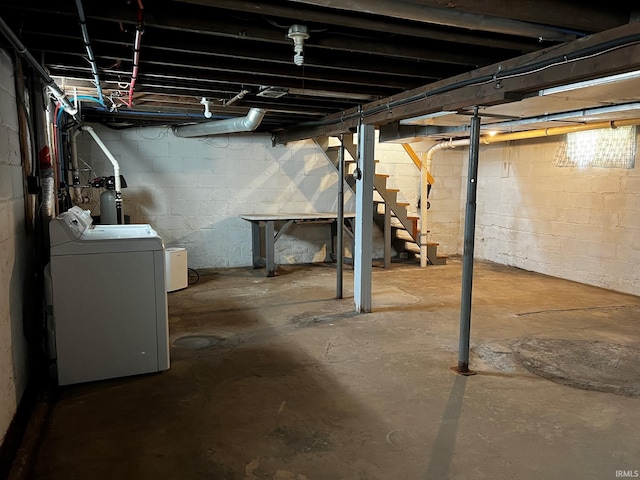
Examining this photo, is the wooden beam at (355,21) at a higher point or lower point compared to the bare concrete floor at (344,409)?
higher

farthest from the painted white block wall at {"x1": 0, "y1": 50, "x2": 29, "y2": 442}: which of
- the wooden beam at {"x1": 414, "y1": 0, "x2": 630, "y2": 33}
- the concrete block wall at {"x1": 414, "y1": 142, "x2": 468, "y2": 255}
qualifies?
the concrete block wall at {"x1": 414, "y1": 142, "x2": 468, "y2": 255}

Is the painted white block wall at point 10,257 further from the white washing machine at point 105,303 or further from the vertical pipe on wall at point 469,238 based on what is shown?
the vertical pipe on wall at point 469,238

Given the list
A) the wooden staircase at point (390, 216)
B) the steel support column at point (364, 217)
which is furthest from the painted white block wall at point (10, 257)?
the wooden staircase at point (390, 216)

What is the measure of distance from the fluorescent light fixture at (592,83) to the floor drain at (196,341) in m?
2.88

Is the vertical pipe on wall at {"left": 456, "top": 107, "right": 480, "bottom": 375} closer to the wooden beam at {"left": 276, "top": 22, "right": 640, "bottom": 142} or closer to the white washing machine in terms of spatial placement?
the wooden beam at {"left": 276, "top": 22, "right": 640, "bottom": 142}

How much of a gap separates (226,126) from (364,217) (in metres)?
2.05

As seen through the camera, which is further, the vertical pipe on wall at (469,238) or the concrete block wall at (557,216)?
the concrete block wall at (557,216)

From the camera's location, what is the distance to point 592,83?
252cm

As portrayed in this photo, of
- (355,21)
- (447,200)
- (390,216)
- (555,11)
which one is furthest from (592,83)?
(447,200)

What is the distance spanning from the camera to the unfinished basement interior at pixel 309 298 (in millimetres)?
2117

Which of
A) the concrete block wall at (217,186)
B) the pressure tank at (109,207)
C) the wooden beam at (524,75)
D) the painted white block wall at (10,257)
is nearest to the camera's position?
the wooden beam at (524,75)

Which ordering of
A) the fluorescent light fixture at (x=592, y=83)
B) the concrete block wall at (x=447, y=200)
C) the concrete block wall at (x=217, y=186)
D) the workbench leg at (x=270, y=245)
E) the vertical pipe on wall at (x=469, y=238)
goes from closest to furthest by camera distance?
the fluorescent light fixture at (x=592, y=83) → the vertical pipe on wall at (x=469, y=238) → the workbench leg at (x=270, y=245) → the concrete block wall at (x=217, y=186) → the concrete block wall at (x=447, y=200)

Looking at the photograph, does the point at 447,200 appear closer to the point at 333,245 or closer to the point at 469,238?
the point at 333,245

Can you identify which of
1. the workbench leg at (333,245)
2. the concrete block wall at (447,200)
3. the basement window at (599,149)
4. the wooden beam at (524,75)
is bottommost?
the workbench leg at (333,245)
